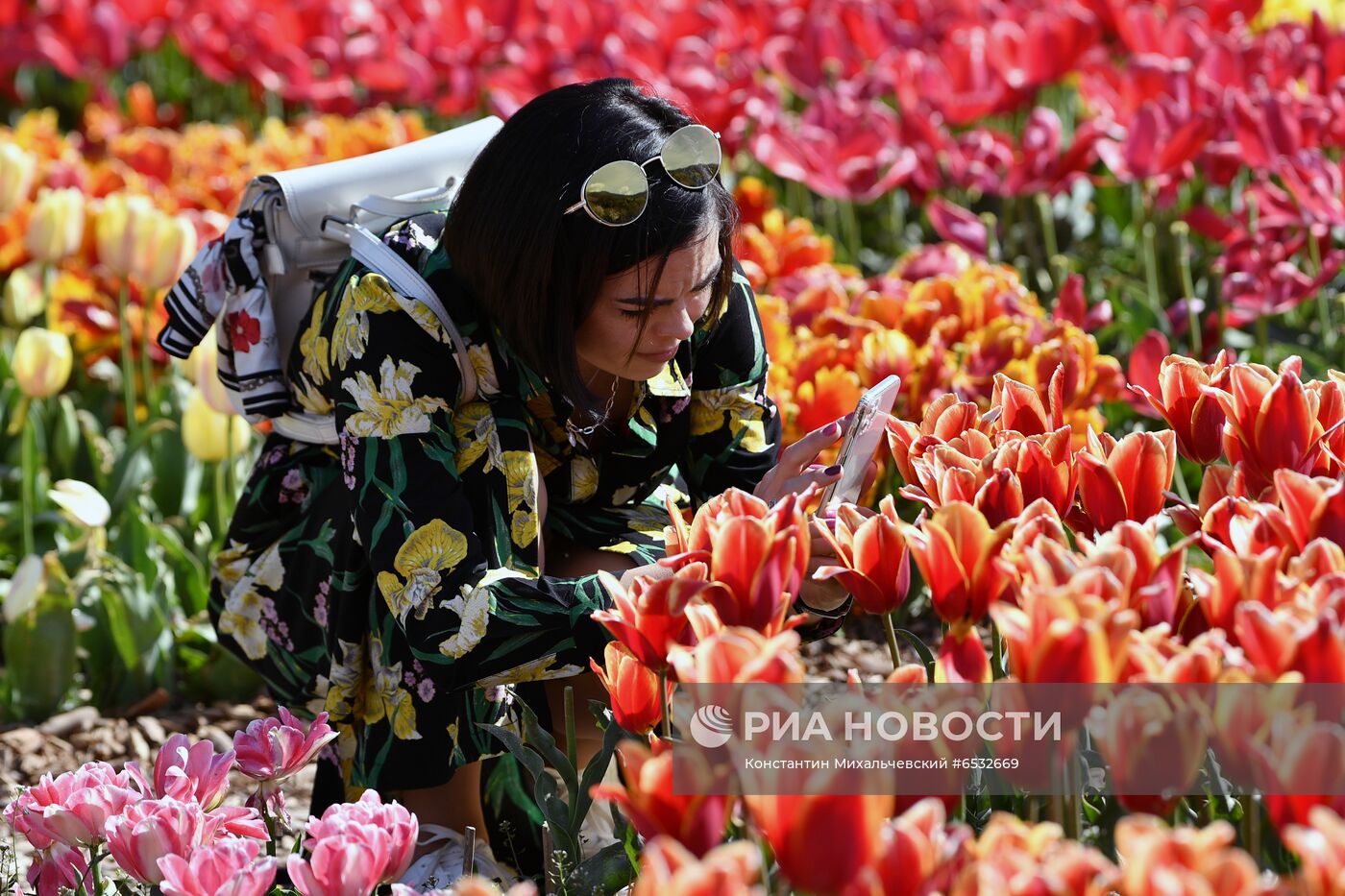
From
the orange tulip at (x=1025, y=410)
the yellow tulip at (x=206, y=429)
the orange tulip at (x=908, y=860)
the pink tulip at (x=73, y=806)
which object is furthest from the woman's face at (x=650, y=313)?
the yellow tulip at (x=206, y=429)

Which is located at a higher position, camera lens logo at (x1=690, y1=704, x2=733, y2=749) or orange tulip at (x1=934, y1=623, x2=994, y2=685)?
orange tulip at (x1=934, y1=623, x2=994, y2=685)

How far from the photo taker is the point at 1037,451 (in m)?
1.43

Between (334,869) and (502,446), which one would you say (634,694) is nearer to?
(334,869)

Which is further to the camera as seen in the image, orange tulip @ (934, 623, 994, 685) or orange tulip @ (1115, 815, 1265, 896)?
orange tulip @ (934, 623, 994, 685)

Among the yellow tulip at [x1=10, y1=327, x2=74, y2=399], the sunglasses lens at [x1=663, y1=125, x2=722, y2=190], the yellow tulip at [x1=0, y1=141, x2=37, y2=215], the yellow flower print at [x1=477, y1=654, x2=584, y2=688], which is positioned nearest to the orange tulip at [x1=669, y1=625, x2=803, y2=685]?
the yellow flower print at [x1=477, y1=654, x2=584, y2=688]

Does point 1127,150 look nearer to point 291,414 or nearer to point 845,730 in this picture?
point 291,414

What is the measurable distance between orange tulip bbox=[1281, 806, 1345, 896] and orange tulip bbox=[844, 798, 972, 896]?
0.67 ft

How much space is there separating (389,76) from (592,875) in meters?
3.77

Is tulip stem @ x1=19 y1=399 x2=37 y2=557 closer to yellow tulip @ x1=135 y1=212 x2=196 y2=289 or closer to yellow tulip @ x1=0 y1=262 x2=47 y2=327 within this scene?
yellow tulip @ x1=135 y1=212 x2=196 y2=289

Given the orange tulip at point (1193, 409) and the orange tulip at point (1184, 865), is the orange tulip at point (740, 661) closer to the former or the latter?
the orange tulip at point (1184, 865)

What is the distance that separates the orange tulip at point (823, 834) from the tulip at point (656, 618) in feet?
0.86

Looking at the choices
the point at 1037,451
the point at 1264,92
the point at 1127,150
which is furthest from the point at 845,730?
the point at 1264,92

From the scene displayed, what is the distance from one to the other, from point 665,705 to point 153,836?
1.43ft

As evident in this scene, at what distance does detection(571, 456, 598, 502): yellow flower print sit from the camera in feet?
7.38
